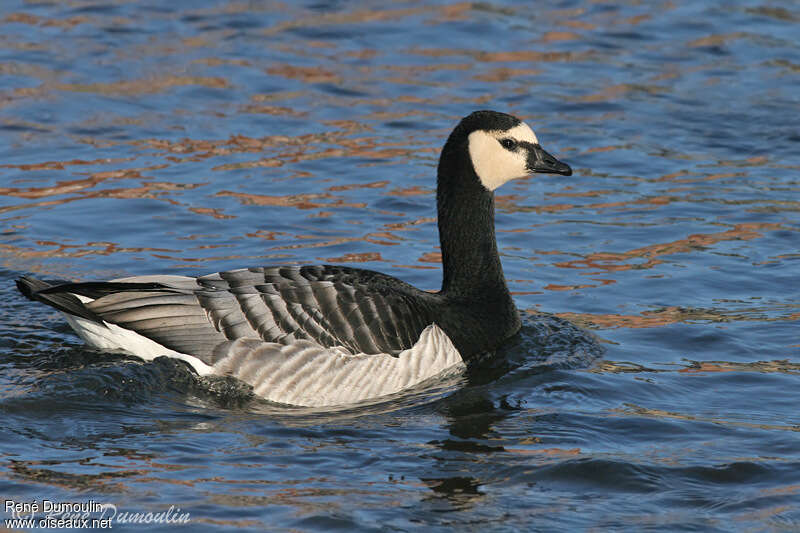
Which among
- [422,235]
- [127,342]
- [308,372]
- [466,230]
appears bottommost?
[308,372]

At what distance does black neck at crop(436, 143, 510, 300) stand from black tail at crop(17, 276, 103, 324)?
9.92 feet

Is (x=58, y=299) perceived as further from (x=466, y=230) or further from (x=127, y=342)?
(x=466, y=230)

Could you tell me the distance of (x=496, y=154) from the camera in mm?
10461

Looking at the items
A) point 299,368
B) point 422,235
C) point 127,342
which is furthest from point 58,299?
point 422,235

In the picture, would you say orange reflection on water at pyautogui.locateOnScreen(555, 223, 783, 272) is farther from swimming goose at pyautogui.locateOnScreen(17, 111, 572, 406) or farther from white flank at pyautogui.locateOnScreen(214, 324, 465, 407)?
white flank at pyautogui.locateOnScreen(214, 324, 465, 407)

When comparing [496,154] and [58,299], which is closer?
[58,299]

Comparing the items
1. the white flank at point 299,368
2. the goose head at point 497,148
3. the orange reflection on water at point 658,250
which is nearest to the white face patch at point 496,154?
the goose head at point 497,148

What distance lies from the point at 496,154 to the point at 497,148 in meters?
0.05

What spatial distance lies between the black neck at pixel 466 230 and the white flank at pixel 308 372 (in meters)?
1.35

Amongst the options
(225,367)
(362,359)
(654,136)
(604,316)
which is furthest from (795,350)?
(654,136)

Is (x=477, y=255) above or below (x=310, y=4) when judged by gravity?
below

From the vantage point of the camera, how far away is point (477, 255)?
1059cm

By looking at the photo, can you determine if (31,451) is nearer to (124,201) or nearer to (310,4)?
(124,201)

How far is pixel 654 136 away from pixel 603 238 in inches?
141
